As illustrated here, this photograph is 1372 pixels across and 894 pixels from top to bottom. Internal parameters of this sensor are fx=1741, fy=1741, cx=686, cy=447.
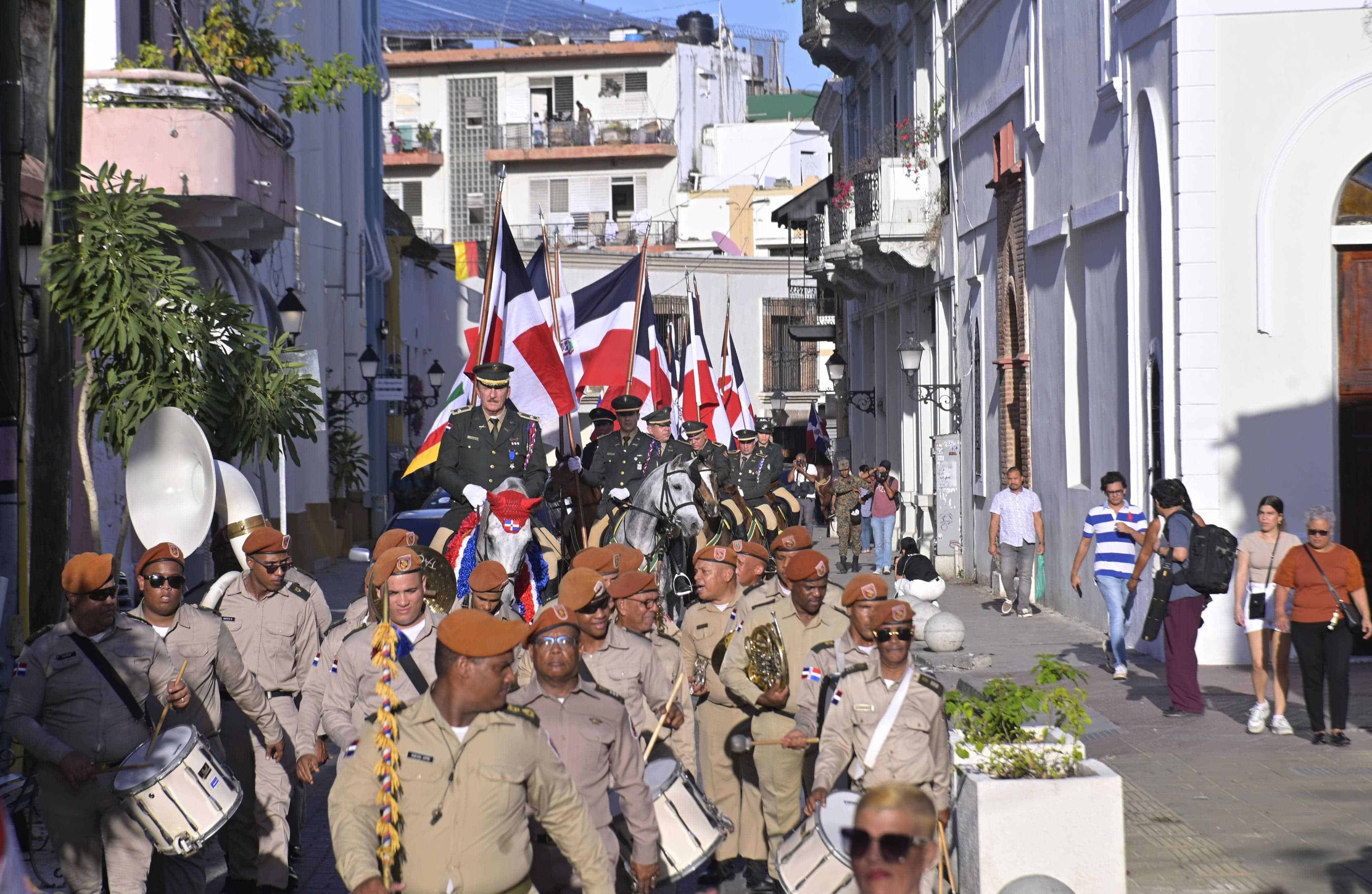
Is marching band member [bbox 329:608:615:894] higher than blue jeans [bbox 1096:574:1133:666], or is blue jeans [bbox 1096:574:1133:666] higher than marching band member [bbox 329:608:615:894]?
marching band member [bbox 329:608:615:894]

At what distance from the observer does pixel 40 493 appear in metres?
8.80

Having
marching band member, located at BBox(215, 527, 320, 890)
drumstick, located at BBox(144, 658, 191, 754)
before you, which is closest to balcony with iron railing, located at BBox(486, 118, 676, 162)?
marching band member, located at BBox(215, 527, 320, 890)

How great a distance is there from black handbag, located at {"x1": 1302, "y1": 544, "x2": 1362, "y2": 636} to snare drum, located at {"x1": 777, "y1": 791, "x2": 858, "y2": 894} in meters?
6.51

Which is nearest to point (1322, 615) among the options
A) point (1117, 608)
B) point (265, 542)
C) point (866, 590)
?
point (1117, 608)

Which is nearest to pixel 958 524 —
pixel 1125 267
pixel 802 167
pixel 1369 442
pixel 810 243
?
pixel 1125 267

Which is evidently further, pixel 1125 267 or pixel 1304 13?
pixel 1125 267

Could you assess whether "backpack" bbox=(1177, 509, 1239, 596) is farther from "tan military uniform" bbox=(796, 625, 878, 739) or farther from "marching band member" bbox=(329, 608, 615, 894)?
"marching band member" bbox=(329, 608, 615, 894)

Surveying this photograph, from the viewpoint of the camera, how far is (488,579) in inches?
334

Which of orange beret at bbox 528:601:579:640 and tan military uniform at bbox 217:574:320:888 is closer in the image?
orange beret at bbox 528:601:579:640

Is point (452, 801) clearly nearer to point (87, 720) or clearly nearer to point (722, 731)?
point (87, 720)

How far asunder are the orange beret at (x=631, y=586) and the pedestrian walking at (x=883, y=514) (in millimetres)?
19281

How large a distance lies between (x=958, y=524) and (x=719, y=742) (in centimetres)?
1756

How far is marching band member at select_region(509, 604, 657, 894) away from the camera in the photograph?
6059 mm

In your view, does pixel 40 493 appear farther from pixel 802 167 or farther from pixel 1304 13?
pixel 802 167
